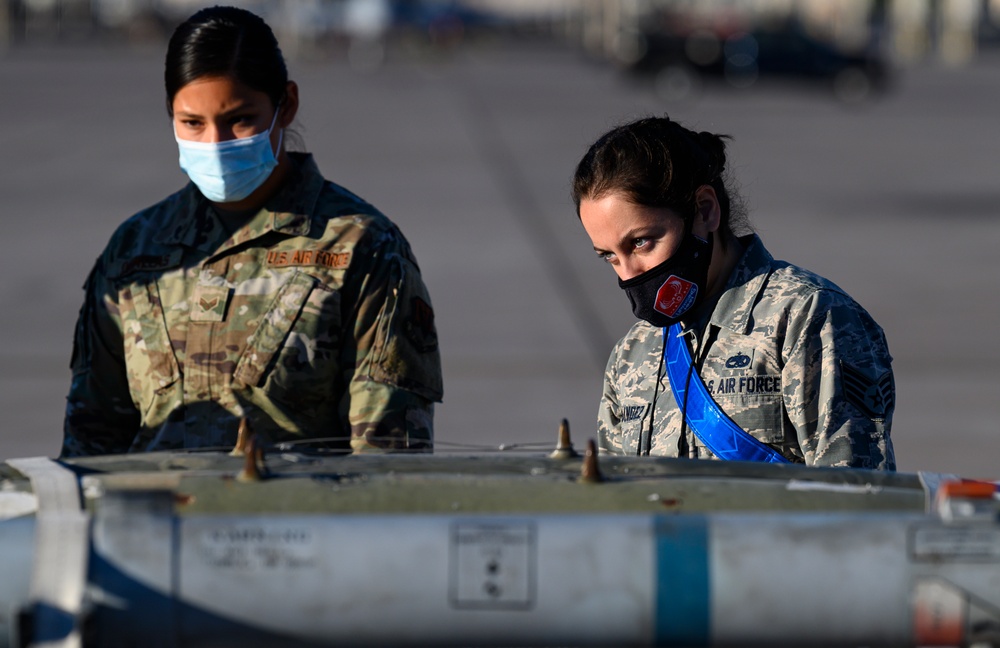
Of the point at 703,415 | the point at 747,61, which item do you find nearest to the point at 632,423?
the point at 703,415

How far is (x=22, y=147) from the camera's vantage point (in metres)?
18.1

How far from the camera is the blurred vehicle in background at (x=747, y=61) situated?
28828 mm

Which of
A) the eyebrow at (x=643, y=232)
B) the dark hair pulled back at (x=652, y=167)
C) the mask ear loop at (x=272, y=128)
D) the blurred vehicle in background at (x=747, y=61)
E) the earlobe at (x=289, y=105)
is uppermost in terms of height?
the blurred vehicle in background at (x=747, y=61)

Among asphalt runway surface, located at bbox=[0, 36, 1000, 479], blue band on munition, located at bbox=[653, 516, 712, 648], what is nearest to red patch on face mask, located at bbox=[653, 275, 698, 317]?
asphalt runway surface, located at bbox=[0, 36, 1000, 479]

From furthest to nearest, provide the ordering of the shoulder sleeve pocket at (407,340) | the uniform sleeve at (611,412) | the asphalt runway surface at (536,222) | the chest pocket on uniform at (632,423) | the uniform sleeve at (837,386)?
the asphalt runway surface at (536,222) < the shoulder sleeve pocket at (407,340) < the uniform sleeve at (611,412) < the chest pocket on uniform at (632,423) < the uniform sleeve at (837,386)

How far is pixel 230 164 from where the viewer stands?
115 inches

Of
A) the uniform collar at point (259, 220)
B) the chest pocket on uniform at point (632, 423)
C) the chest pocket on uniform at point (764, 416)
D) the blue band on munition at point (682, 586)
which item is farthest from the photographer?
the uniform collar at point (259, 220)

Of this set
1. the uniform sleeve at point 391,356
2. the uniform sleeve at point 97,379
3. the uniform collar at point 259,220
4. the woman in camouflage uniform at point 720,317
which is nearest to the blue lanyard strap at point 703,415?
the woman in camouflage uniform at point 720,317

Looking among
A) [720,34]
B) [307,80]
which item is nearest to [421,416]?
[720,34]

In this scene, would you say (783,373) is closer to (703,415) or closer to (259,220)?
(703,415)

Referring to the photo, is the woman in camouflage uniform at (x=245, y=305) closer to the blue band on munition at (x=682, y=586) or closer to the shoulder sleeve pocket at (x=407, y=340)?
the shoulder sleeve pocket at (x=407, y=340)

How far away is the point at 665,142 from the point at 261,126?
3.03 feet

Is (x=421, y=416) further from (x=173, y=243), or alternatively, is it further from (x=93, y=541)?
(x=93, y=541)

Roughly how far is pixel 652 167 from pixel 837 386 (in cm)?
48
